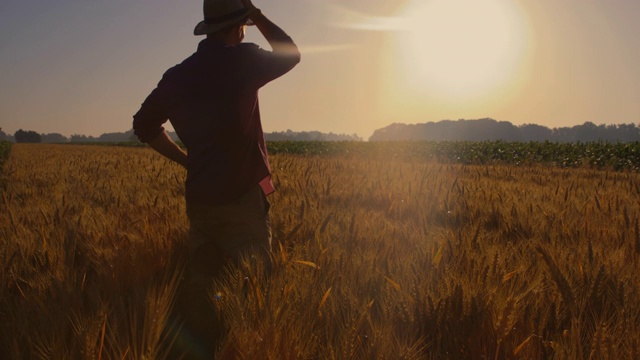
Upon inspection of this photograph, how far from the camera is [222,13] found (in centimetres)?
223

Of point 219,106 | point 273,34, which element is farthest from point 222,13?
point 219,106

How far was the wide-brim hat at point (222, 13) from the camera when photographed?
2.21m

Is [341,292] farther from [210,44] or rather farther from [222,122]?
[210,44]

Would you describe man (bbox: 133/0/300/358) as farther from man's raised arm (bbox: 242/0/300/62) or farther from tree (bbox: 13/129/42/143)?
tree (bbox: 13/129/42/143)

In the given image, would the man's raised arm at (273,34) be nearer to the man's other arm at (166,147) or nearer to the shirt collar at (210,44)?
the shirt collar at (210,44)

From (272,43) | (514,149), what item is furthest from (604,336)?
(514,149)

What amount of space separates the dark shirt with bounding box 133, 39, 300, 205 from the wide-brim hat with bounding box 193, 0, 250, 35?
98mm

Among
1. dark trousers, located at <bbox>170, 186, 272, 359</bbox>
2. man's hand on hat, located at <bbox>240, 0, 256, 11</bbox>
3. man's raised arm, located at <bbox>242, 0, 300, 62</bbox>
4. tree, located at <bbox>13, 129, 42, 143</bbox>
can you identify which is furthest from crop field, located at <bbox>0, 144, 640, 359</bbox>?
tree, located at <bbox>13, 129, 42, 143</bbox>

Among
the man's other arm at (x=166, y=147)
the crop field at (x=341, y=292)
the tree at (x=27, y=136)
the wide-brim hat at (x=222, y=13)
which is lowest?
the crop field at (x=341, y=292)

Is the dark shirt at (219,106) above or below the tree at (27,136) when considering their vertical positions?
Answer: below

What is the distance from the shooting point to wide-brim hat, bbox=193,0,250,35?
7.23 ft

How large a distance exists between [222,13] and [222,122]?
1.88 feet

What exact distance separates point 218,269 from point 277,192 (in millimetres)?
2163

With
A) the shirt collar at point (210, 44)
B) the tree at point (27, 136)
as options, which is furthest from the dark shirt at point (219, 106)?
the tree at point (27, 136)
